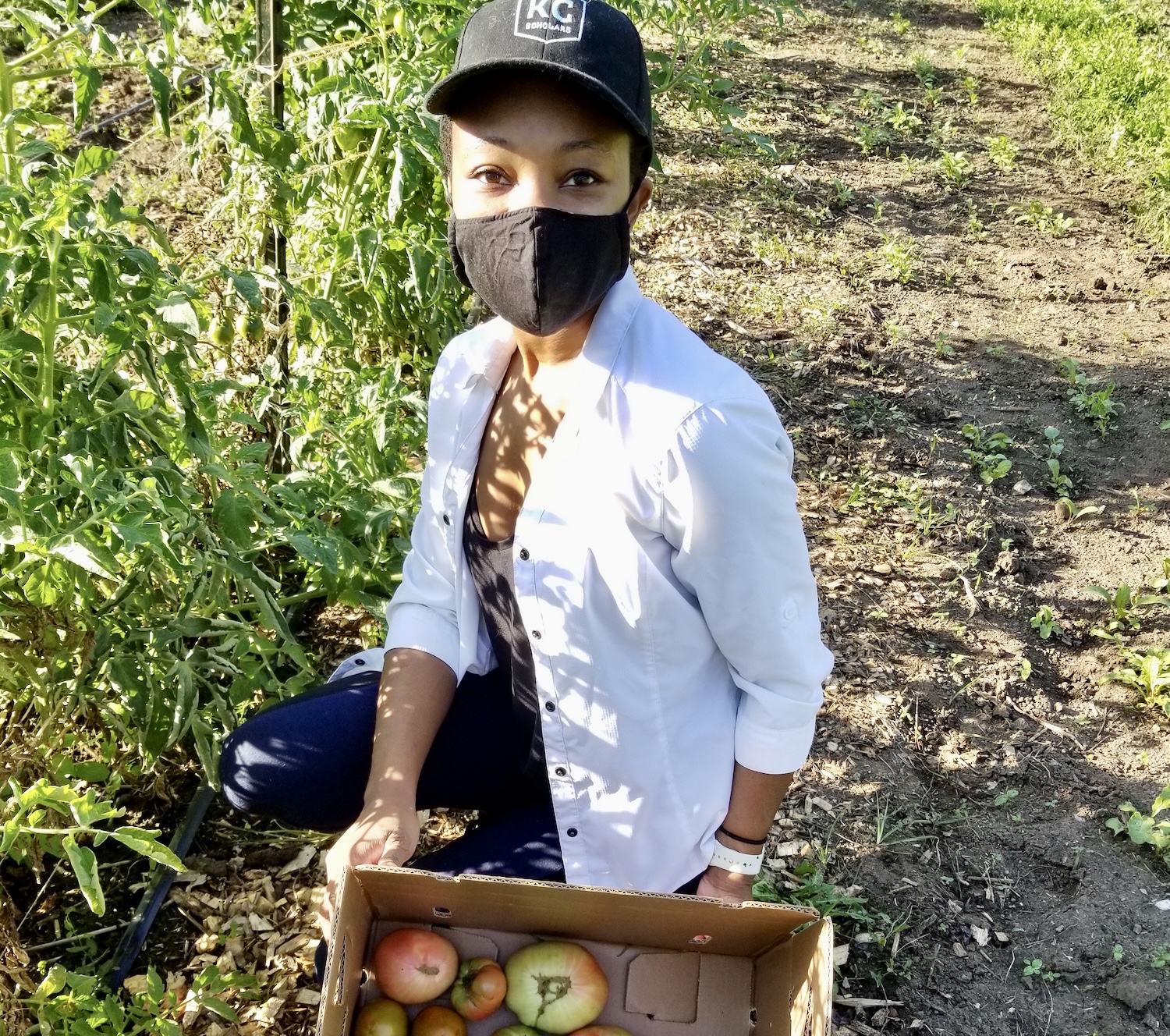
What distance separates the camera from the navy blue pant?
193cm

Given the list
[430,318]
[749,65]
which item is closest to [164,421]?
[430,318]

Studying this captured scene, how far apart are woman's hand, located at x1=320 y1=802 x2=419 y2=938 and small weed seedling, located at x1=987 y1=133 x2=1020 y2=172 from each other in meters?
5.20

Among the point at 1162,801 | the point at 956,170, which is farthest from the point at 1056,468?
the point at 956,170

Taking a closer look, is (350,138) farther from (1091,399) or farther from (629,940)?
(1091,399)

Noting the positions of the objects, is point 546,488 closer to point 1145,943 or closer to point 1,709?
point 1,709

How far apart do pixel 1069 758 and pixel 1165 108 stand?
468 cm

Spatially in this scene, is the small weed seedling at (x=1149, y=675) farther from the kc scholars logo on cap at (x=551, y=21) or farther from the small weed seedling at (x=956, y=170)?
the small weed seedling at (x=956, y=170)

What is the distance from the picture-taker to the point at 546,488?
1.64 m

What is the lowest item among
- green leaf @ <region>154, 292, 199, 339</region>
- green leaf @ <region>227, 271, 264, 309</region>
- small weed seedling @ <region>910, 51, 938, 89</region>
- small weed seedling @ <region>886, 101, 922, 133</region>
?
green leaf @ <region>154, 292, 199, 339</region>

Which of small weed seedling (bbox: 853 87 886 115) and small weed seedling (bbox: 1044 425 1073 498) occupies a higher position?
small weed seedling (bbox: 853 87 886 115)

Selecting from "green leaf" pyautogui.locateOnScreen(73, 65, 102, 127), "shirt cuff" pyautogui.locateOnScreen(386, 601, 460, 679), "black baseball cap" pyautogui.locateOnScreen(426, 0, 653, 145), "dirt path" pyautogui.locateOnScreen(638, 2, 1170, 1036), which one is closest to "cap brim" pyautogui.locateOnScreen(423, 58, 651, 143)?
"black baseball cap" pyautogui.locateOnScreen(426, 0, 653, 145)

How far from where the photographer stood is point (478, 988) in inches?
58.9

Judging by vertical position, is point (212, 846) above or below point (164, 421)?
below

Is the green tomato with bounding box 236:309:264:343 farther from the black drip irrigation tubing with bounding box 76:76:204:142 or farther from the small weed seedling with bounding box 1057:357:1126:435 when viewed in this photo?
the small weed seedling with bounding box 1057:357:1126:435
